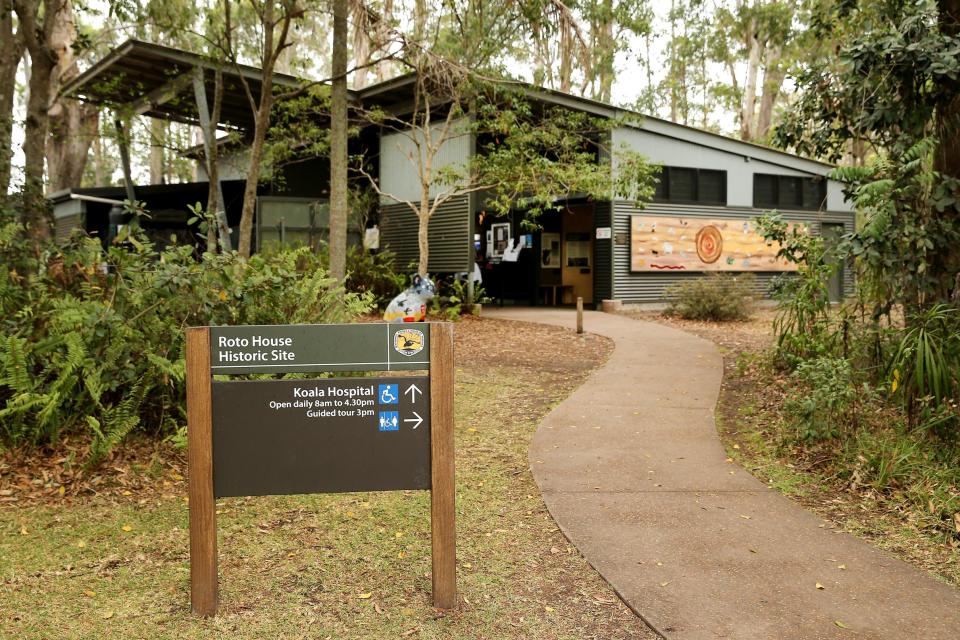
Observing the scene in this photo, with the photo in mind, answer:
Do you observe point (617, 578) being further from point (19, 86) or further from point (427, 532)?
point (19, 86)

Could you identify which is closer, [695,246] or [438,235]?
[438,235]

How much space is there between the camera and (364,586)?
3.81 m

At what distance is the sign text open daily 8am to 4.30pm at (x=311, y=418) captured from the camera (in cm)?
332

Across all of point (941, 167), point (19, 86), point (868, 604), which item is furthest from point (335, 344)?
point (19, 86)

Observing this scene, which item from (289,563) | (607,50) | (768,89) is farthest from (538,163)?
(768,89)

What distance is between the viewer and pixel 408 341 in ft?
11.1

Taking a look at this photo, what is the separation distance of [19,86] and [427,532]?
42.4m

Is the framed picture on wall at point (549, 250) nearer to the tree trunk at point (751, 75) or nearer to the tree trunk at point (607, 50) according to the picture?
the tree trunk at point (607, 50)

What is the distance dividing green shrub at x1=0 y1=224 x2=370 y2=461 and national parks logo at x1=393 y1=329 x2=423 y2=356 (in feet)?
7.67

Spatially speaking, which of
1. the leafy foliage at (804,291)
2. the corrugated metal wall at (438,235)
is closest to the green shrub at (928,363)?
the leafy foliage at (804,291)

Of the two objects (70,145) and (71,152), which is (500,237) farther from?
(71,152)

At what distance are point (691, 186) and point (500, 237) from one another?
5521 millimetres

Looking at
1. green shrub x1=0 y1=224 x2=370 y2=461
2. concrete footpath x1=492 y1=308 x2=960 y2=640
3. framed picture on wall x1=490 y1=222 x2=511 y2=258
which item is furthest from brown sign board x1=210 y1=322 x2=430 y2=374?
framed picture on wall x1=490 y1=222 x2=511 y2=258

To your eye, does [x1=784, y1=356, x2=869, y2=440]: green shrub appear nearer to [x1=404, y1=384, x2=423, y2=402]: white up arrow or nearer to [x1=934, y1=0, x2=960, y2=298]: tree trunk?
[x1=934, y1=0, x2=960, y2=298]: tree trunk
